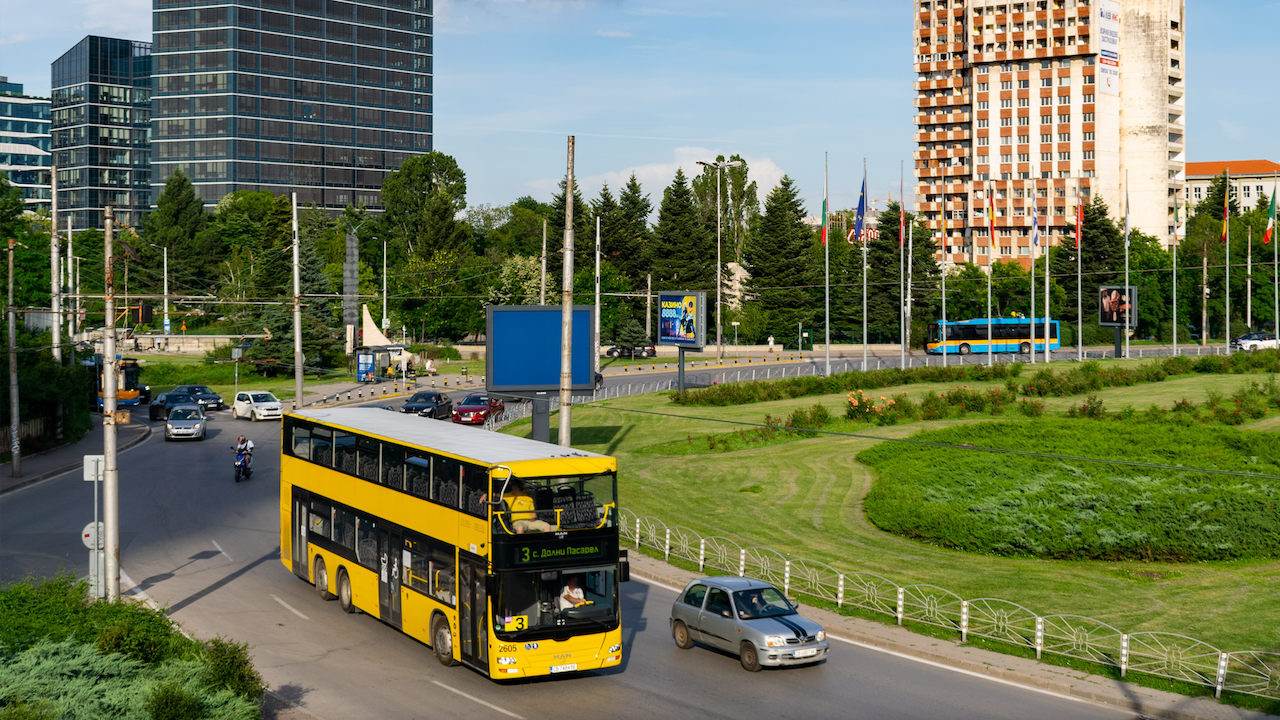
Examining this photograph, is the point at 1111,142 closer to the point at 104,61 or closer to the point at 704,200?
the point at 704,200

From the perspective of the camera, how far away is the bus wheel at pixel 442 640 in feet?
61.7

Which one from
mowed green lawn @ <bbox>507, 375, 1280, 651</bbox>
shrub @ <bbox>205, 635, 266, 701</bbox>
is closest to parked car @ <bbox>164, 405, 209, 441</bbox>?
mowed green lawn @ <bbox>507, 375, 1280, 651</bbox>

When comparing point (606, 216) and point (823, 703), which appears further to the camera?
point (606, 216)

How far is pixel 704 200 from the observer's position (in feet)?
436

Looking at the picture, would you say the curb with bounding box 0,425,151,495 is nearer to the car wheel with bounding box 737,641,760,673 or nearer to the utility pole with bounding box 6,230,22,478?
the utility pole with bounding box 6,230,22,478

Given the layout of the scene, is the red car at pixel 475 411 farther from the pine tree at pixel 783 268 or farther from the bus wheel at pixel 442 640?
the pine tree at pixel 783 268

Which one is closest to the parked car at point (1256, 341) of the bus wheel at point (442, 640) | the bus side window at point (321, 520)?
the bus side window at point (321, 520)

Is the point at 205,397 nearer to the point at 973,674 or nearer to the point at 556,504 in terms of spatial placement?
the point at 556,504

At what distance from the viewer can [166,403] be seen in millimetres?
63750

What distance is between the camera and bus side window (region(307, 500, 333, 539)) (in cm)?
2350

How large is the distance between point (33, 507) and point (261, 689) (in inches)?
921

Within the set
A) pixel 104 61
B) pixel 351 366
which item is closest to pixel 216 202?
pixel 104 61

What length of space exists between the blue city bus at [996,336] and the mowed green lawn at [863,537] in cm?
4239

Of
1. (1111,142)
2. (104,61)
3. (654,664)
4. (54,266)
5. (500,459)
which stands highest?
(104,61)
